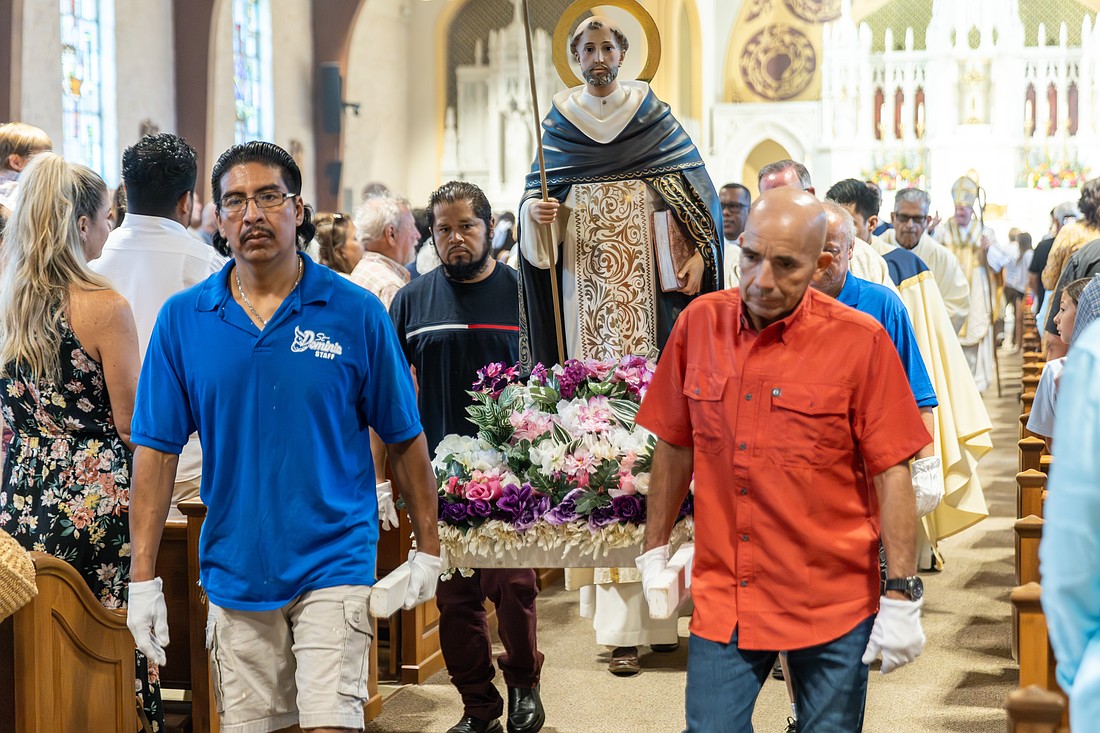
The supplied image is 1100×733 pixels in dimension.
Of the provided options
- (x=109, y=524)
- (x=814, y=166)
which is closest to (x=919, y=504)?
(x=109, y=524)

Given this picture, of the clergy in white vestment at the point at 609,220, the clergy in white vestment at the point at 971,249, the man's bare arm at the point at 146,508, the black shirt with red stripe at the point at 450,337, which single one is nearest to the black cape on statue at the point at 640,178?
the clergy in white vestment at the point at 609,220

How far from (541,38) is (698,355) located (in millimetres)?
21101

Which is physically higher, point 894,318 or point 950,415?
point 894,318

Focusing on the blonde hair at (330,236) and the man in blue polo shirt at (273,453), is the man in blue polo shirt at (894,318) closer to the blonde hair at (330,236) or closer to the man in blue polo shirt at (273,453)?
the man in blue polo shirt at (273,453)

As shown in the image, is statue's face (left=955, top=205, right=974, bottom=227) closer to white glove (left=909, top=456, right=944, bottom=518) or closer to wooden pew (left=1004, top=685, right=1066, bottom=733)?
white glove (left=909, top=456, right=944, bottom=518)

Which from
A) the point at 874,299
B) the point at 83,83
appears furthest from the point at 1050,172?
the point at 874,299

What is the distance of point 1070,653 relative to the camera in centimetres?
177

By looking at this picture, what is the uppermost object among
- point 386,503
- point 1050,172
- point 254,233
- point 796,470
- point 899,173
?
point 899,173

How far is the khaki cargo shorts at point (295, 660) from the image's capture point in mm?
3172

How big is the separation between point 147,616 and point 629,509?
1.38 meters

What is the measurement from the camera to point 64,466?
4133mm

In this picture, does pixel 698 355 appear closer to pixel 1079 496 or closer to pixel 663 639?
pixel 1079 496

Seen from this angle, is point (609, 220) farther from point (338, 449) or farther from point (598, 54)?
point (338, 449)

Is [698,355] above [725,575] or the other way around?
above
